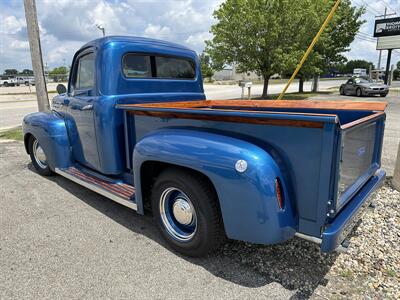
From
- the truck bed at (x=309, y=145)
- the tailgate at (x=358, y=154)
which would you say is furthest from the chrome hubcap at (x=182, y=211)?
the tailgate at (x=358, y=154)

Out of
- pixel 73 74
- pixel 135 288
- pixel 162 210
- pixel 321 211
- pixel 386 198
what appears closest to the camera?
pixel 321 211

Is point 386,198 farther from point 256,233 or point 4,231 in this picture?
point 4,231

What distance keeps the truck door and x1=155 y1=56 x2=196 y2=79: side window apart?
2.78 ft

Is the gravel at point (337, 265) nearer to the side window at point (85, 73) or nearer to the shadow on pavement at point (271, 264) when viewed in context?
the shadow on pavement at point (271, 264)

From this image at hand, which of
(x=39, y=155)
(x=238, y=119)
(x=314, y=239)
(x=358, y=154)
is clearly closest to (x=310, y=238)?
(x=314, y=239)

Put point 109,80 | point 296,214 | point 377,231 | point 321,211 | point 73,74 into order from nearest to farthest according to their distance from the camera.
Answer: point 321,211
point 296,214
point 377,231
point 109,80
point 73,74

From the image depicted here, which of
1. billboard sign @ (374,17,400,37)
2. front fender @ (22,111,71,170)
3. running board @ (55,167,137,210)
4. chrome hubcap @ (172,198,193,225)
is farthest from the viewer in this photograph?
billboard sign @ (374,17,400,37)

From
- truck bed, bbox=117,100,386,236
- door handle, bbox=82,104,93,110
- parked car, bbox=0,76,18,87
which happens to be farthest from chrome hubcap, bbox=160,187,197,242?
parked car, bbox=0,76,18,87

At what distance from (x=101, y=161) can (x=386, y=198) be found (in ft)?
11.8

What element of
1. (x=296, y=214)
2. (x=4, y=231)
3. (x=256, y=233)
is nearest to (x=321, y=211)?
(x=296, y=214)

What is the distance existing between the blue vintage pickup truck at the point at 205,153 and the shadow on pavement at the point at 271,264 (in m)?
0.26

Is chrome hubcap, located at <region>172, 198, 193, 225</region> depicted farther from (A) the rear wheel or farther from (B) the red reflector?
(A) the rear wheel

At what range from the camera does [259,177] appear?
213 centimetres

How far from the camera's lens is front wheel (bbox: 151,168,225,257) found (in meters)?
2.56
